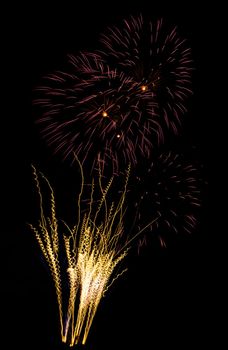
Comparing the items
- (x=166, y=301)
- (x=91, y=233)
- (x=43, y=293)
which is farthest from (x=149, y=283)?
(x=91, y=233)

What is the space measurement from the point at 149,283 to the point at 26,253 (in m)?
3.83

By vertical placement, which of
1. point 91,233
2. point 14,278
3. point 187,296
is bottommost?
point 187,296

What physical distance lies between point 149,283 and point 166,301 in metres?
0.69

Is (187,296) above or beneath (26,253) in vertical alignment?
beneath

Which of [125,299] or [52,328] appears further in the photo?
[125,299]

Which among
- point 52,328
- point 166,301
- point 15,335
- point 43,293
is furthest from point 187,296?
point 15,335

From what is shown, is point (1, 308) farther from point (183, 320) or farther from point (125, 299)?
point (183, 320)

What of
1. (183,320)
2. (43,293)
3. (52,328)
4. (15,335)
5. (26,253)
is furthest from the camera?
(183,320)

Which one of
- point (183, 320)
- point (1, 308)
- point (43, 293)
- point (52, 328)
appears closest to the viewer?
point (52, 328)

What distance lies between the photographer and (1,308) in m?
7.61

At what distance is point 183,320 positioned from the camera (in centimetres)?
1031

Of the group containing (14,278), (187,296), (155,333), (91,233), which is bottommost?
(155,333)

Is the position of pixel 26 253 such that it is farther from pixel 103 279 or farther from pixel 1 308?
pixel 103 279

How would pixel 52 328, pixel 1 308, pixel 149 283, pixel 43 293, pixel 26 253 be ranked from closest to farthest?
pixel 52 328 → pixel 1 308 → pixel 43 293 → pixel 26 253 → pixel 149 283
